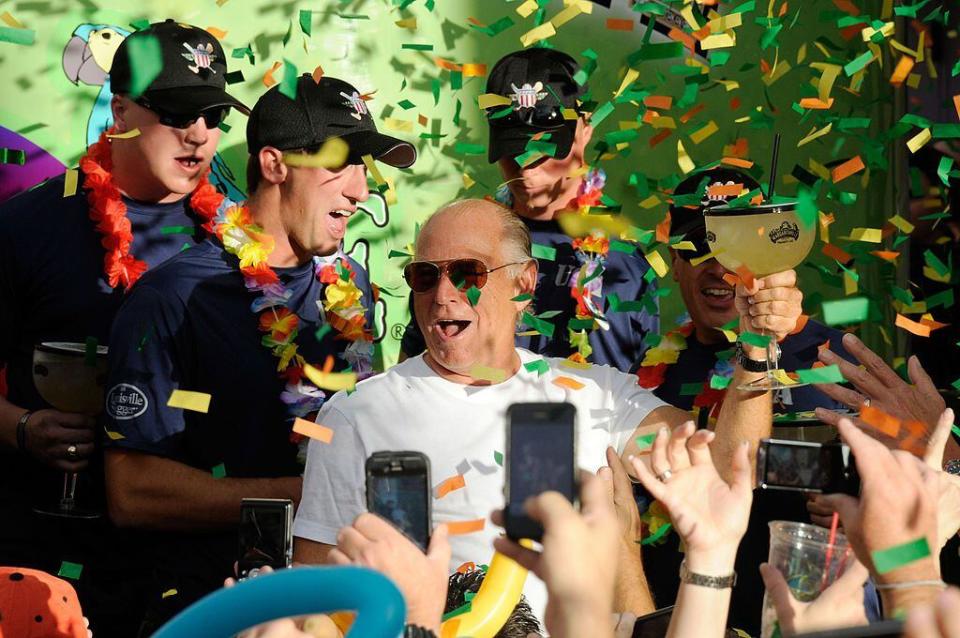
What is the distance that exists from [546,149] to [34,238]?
167cm

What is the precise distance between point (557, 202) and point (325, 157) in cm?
90

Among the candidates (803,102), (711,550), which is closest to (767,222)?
(711,550)

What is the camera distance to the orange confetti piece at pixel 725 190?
3.82 metres

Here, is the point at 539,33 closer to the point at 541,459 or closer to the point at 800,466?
the point at 800,466

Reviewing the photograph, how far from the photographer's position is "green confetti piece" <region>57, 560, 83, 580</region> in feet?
11.3

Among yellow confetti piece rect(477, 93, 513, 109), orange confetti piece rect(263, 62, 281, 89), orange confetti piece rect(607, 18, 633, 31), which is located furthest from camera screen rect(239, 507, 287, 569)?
orange confetti piece rect(607, 18, 633, 31)

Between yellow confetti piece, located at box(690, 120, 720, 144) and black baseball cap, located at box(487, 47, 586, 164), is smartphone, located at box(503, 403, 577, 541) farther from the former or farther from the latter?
yellow confetti piece, located at box(690, 120, 720, 144)

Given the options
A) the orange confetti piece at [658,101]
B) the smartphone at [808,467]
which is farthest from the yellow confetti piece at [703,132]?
the smartphone at [808,467]

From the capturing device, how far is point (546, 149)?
407 centimetres

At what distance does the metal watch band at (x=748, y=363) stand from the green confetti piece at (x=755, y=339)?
0.07ft

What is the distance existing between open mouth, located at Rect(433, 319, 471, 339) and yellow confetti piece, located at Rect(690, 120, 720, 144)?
221 centimetres

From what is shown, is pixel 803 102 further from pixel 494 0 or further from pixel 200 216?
pixel 200 216

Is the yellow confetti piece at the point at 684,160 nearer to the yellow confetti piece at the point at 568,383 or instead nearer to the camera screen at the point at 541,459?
the yellow confetti piece at the point at 568,383

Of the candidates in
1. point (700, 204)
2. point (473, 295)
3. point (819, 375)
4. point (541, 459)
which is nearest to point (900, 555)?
point (541, 459)
